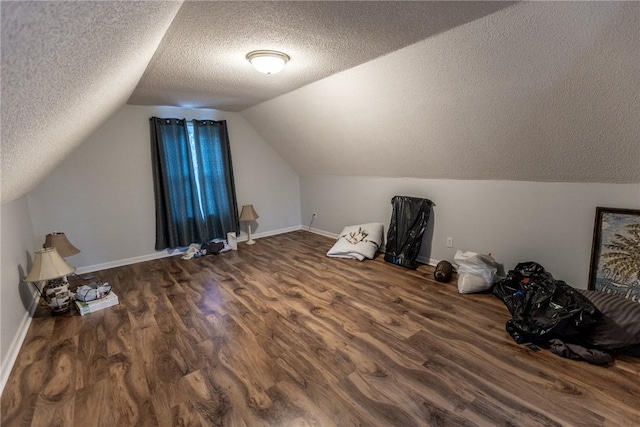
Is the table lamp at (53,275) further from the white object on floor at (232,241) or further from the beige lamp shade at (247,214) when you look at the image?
the beige lamp shade at (247,214)

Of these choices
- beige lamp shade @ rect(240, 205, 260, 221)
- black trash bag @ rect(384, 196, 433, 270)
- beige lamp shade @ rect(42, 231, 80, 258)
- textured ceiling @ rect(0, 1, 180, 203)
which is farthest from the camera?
beige lamp shade @ rect(240, 205, 260, 221)

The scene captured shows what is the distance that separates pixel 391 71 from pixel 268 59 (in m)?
0.99

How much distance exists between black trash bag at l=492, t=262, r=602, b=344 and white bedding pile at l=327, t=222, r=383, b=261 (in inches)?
65.4

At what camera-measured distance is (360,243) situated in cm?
393

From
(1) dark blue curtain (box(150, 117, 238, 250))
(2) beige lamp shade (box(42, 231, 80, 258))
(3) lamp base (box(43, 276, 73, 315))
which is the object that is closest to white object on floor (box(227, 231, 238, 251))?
(1) dark blue curtain (box(150, 117, 238, 250))

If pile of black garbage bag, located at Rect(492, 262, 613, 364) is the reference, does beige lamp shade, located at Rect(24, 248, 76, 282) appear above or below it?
above

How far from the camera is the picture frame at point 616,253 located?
2180mm

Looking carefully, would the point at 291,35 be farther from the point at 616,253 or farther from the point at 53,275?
the point at 616,253

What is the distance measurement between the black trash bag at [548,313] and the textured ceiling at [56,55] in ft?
8.90

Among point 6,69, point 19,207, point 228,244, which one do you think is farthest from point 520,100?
point 19,207

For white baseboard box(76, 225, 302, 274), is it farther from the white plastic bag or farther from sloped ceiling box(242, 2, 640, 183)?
the white plastic bag

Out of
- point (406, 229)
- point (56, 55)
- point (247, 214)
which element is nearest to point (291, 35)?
point (56, 55)

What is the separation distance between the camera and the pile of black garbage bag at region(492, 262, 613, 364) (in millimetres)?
1897

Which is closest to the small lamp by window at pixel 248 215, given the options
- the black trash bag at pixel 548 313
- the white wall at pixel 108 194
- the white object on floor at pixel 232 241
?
the white object on floor at pixel 232 241
